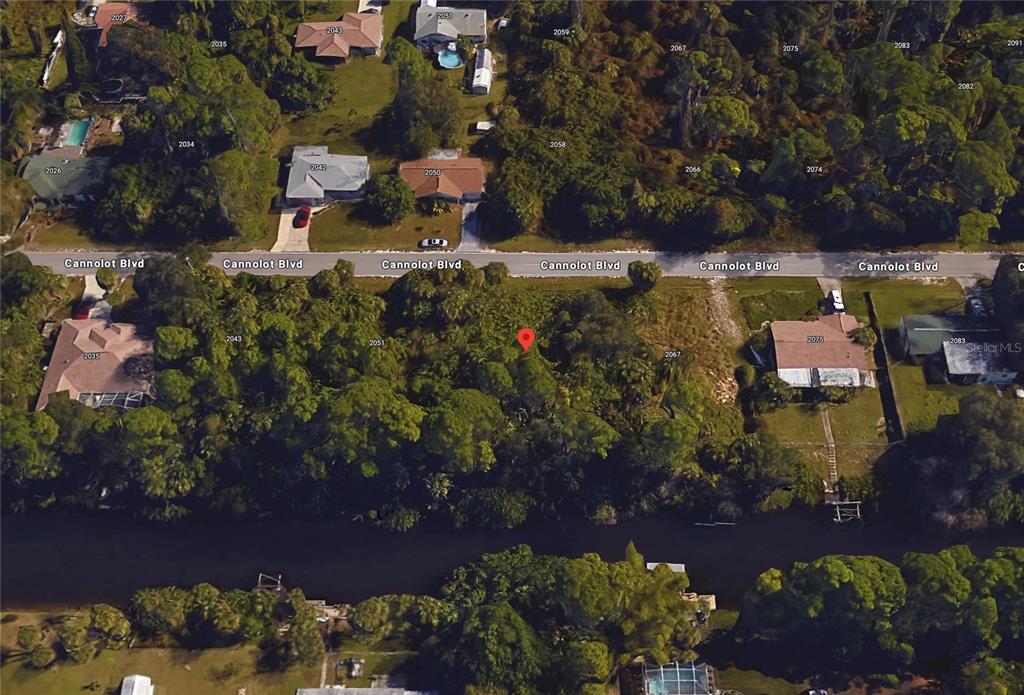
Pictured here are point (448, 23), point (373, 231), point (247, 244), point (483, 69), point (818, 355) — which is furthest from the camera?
point (448, 23)

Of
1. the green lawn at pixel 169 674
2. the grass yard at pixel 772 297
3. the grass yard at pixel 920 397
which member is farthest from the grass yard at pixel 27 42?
the grass yard at pixel 920 397

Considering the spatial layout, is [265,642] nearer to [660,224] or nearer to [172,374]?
[172,374]

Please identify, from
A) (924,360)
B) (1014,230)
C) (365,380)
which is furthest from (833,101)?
(365,380)

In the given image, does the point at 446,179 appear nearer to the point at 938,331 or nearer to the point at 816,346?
the point at 816,346

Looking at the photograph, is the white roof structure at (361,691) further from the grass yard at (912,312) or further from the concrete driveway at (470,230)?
the grass yard at (912,312)

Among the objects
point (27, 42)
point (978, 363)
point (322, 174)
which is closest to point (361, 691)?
point (322, 174)

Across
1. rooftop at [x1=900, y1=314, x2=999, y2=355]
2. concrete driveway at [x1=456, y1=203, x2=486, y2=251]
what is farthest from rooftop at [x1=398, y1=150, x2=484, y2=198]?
rooftop at [x1=900, y1=314, x2=999, y2=355]
